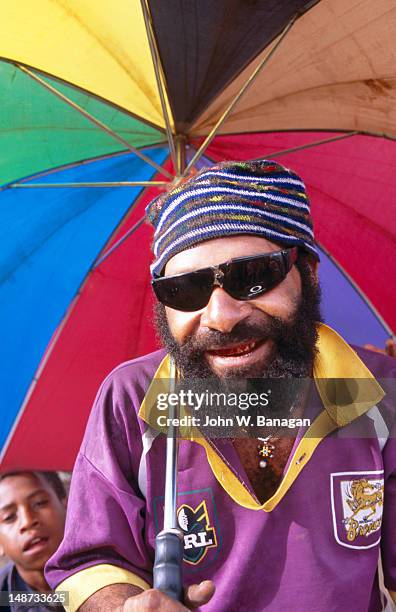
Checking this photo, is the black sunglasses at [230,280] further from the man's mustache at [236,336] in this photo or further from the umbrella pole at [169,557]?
the umbrella pole at [169,557]

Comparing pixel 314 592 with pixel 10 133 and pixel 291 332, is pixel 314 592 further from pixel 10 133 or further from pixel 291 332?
pixel 10 133

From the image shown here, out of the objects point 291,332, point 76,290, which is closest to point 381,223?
point 291,332

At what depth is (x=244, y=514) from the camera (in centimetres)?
177

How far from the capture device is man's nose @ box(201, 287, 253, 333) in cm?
176

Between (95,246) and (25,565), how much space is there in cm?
163

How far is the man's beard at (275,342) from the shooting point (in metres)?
1.79

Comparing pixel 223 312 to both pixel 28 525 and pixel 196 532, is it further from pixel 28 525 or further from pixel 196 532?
pixel 28 525

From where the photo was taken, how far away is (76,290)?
305cm

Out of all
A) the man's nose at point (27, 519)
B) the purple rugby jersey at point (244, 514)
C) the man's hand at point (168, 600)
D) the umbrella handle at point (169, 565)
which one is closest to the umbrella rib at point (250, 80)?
the purple rugby jersey at point (244, 514)

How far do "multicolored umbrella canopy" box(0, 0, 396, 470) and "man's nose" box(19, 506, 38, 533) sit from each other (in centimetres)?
49

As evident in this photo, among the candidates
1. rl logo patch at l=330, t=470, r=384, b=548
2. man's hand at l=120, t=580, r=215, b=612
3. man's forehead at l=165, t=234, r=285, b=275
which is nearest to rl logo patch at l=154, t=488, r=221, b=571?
rl logo patch at l=330, t=470, r=384, b=548

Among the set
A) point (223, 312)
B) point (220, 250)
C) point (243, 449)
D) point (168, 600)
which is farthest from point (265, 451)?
point (168, 600)

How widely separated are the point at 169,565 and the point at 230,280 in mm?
761

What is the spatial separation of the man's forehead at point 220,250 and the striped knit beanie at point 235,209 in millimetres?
19
